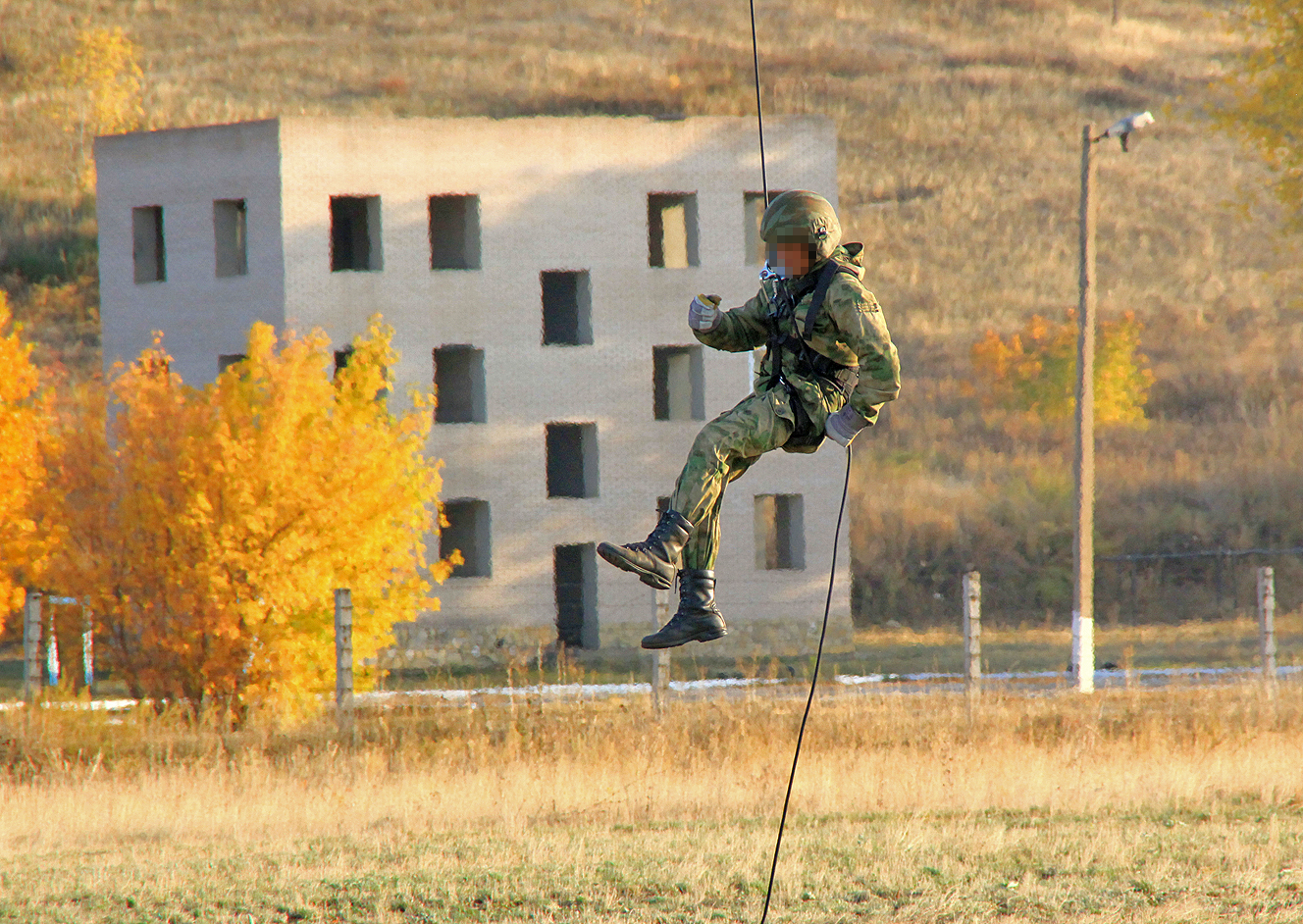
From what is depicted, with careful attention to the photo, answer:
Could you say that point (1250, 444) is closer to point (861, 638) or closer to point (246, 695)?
point (861, 638)

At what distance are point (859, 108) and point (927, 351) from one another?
142 feet

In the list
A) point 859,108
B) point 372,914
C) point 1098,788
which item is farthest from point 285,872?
point 859,108

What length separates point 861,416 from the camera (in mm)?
6598

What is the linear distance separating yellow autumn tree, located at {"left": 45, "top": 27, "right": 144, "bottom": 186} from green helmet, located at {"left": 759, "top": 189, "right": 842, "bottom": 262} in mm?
92387

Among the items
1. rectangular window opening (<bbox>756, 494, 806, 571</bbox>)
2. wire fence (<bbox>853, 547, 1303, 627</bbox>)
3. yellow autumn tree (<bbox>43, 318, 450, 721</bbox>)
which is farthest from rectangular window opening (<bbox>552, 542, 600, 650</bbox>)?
yellow autumn tree (<bbox>43, 318, 450, 721</bbox>)

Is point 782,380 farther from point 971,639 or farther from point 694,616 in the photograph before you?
point 971,639

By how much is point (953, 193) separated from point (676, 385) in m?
63.2

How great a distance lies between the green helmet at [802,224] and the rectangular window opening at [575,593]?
4166 cm

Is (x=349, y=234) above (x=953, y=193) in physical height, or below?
below

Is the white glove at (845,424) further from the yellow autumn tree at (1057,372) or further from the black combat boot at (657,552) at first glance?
the yellow autumn tree at (1057,372)

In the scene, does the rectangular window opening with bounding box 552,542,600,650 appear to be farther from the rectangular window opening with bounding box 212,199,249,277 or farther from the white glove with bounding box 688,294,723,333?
the white glove with bounding box 688,294,723,333

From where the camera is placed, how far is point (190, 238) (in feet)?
154

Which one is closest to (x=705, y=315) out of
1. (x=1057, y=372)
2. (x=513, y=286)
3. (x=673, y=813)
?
(x=673, y=813)

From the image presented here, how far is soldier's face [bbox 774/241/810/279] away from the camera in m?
6.76
